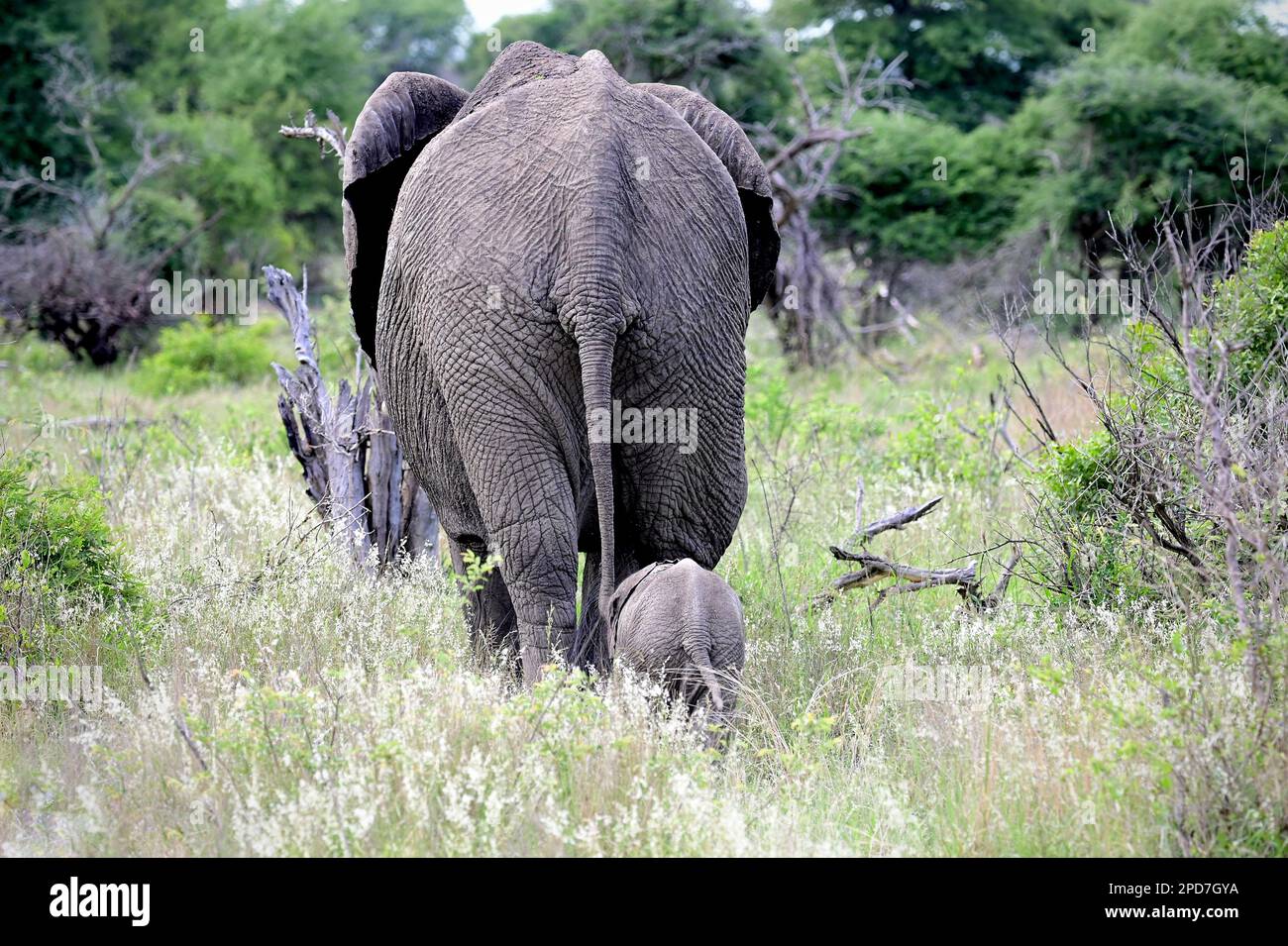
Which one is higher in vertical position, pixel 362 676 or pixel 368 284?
pixel 368 284

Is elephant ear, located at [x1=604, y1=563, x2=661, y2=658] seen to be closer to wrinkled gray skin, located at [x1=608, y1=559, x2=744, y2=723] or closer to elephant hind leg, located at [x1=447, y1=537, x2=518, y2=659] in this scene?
wrinkled gray skin, located at [x1=608, y1=559, x2=744, y2=723]

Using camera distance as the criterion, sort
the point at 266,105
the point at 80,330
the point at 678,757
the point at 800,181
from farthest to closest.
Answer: the point at 266,105 < the point at 800,181 < the point at 80,330 < the point at 678,757

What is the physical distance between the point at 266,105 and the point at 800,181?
13.5 meters

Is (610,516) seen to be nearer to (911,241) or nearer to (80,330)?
(80,330)

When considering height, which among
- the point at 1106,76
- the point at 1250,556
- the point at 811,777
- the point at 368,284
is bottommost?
the point at 811,777

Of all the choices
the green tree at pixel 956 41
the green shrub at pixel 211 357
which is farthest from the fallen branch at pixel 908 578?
the green tree at pixel 956 41

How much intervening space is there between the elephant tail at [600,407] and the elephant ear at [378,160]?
1.35 m

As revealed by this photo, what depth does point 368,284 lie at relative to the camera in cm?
551

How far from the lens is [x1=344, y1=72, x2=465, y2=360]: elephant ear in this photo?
16.9 feet

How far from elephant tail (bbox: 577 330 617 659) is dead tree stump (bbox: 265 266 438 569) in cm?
280

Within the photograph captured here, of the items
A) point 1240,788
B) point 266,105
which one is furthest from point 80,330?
point 1240,788

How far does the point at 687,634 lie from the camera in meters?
4.46

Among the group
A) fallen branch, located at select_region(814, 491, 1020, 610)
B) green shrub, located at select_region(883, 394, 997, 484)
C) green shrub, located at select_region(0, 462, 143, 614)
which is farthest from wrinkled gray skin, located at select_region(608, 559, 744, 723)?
green shrub, located at select_region(883, 394, 997, 484)

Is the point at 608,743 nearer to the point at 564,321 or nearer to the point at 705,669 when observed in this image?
the point at 705,669
